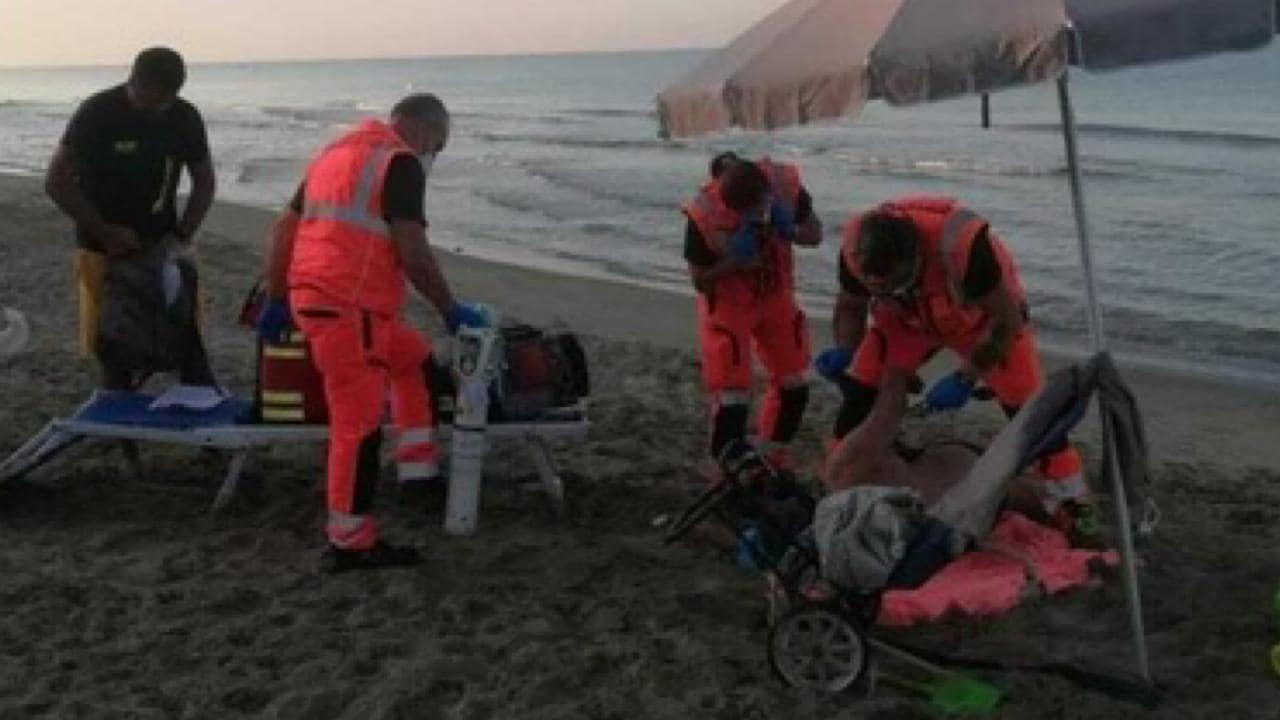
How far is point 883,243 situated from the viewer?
16.0 feet

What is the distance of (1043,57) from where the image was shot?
12.2 feet

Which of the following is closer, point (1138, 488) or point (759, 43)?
point (1138, 488)

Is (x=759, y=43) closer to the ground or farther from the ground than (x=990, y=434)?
farther from the ground

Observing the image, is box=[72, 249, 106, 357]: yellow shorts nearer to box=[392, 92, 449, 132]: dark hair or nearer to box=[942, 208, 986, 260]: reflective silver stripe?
box=[392, 92, 449, 132]: dark hair

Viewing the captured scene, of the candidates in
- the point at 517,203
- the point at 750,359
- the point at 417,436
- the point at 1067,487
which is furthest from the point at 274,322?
the point at 517,203

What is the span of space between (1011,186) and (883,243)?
20.0m

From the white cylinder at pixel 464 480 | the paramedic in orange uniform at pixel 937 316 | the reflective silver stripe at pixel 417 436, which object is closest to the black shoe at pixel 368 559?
the white cylinder at pixel 464 480

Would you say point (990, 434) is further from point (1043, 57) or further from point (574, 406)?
point (1043, 57)

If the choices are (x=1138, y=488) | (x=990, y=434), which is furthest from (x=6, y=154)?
(x=1138, y=488)

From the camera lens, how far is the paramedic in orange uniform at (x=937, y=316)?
16.4ft

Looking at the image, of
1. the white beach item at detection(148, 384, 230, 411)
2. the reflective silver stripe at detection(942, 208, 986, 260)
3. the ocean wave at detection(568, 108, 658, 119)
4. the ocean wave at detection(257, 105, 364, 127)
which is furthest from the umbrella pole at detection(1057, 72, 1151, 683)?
the ocean wave at detection(257, 105, 364, 127)

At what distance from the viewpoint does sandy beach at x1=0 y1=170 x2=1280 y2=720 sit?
14.5ft

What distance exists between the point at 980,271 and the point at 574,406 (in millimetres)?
1971

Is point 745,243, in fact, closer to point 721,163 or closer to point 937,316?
point 721,163
